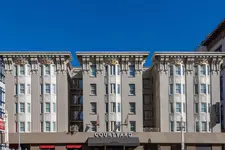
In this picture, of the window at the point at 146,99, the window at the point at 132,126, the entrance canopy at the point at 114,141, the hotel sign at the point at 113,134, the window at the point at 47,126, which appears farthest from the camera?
the window at the point at 146,99

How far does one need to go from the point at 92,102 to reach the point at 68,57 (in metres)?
8.06

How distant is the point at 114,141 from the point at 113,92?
855 cm

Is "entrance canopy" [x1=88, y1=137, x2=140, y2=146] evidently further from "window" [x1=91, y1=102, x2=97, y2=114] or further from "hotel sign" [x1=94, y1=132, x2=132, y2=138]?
"window" [x1=91, y1=102, x2=97, y2=114]

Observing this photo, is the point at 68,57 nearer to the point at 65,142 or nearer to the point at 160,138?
the point at 65,142

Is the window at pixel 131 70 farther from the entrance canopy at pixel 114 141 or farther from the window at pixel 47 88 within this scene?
the window at pixel 47 88

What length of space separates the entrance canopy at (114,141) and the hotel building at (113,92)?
3.44 metres

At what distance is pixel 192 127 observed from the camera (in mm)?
68688

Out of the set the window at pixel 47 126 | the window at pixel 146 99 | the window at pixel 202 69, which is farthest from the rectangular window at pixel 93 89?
the window at pixel 202 69

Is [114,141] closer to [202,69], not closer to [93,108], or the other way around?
[93,108]

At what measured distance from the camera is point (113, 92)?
228ft

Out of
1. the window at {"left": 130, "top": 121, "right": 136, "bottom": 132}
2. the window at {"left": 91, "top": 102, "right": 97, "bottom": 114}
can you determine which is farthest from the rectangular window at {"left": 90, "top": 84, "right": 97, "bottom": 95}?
the window at {"left": 130, "top": 121, "right": 136, "bottom": 132}

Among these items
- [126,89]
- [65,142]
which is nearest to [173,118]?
[126,89]

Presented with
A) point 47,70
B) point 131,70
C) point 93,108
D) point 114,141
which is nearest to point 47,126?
point 93,108

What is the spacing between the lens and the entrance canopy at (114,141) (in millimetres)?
64125
